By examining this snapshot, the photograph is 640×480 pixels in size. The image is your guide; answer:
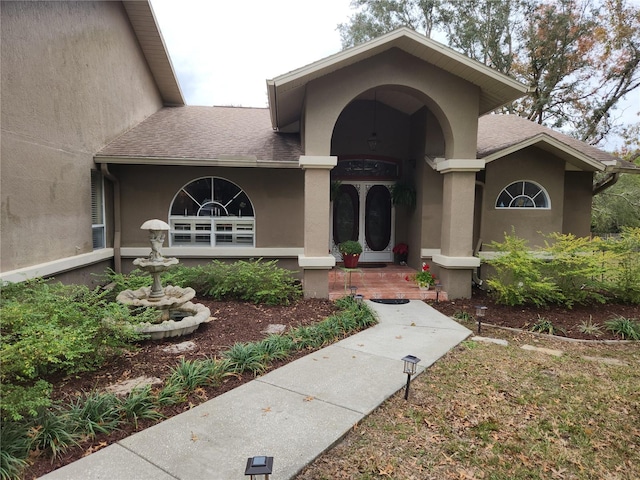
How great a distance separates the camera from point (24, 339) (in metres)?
3.45

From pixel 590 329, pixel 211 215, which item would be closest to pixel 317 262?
pixel 211 215

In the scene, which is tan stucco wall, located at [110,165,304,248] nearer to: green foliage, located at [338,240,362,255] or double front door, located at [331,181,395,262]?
green foliage, located at [338,240,362,255]

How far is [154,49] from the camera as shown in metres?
11.0

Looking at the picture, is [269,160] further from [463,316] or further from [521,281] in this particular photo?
[521,281]

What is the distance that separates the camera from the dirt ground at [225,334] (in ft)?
12.4

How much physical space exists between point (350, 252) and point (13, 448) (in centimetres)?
792

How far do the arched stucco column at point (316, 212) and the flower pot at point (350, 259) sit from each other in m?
2.28

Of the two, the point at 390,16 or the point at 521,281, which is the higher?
the point at 390,16

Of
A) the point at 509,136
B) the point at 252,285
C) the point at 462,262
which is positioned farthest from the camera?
the point at 509,136

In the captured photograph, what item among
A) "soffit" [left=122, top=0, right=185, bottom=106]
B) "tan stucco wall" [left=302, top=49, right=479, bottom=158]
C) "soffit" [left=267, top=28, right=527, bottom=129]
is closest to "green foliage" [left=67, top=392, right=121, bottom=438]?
"tan stucco wall" [left=302, top=49, right=479, bottom=158]

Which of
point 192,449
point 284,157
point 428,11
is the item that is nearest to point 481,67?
point 284,157

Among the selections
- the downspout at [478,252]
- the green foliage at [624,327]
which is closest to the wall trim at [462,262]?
the downspout at [478,252]

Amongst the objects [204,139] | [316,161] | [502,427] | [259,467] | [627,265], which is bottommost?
[502,427]

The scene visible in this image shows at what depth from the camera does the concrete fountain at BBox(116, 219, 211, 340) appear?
18.5 ft
